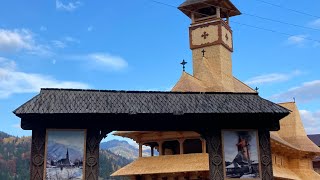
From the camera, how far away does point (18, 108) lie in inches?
779

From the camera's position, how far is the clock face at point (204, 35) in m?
41.4

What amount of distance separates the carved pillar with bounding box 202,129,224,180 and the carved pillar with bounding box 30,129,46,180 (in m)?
7.67

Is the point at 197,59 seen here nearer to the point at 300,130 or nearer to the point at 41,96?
the point at 300,130

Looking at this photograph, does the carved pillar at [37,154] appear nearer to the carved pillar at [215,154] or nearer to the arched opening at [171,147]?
the carved pillar at [215,154]

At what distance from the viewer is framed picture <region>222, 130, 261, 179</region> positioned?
69.4 ft

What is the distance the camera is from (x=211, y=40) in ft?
136

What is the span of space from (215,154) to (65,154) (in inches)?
279

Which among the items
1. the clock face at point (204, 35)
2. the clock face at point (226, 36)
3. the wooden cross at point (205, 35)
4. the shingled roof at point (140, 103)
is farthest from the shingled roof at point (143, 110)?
the clock face at point (226, 36)

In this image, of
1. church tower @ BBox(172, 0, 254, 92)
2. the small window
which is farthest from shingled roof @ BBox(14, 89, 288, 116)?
the small window

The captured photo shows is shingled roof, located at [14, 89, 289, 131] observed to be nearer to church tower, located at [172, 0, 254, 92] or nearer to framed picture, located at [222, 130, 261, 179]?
framed picture, located at [222, 130, 261, 179]

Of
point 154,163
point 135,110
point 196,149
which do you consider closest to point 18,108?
point 135,110

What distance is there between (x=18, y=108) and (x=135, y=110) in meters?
5.27

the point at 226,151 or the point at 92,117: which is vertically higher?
the point at 92,117

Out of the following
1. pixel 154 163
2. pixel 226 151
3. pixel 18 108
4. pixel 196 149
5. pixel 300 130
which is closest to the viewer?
pixel 18 108
